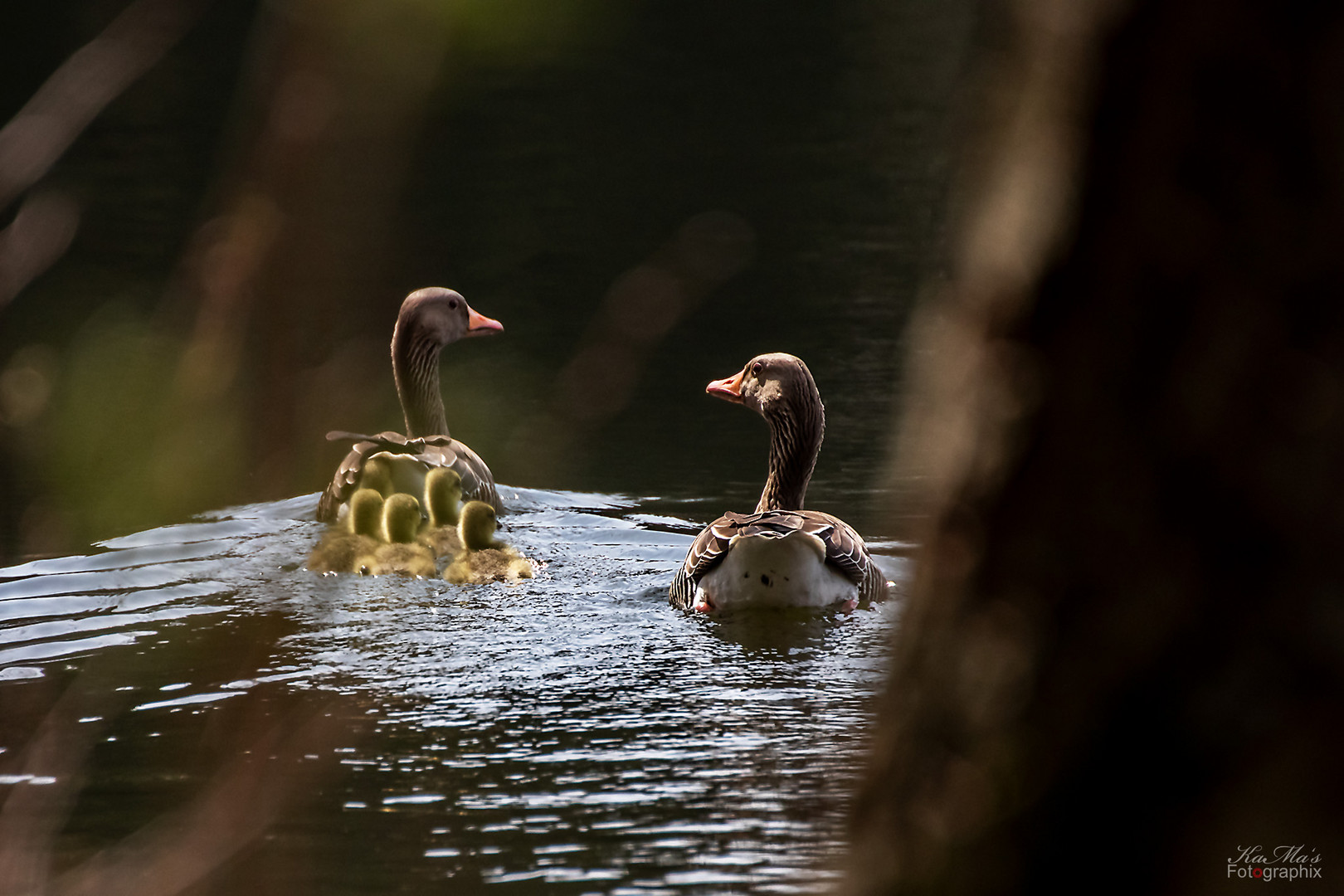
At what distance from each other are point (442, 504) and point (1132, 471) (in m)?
7.49

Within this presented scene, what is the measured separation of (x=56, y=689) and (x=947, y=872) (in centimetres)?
546

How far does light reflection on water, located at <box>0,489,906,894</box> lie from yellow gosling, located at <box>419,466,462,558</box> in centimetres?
55

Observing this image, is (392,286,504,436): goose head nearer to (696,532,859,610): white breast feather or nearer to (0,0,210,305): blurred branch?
(696,532,859,610): white breast feather

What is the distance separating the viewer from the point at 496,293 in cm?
1520

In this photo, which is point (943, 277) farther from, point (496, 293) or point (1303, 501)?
point (496, 293)

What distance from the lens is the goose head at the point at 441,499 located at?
859 cm

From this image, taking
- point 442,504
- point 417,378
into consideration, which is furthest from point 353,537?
point 417,378

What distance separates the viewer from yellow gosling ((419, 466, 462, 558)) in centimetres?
841

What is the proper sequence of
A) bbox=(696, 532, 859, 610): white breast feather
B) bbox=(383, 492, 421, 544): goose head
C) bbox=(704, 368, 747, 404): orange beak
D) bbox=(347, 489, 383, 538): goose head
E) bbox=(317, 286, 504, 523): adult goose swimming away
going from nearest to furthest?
bbox=(696, 532, 859, 610): white breast feather → bbox=(383, 492, 421, 544): goose head → bbox=(347, 489, 383, 538): goose head → bbox=(704, 368, 747, 404): orange beak → bbox=(317, 286, 504, 523): adult goose swimming away

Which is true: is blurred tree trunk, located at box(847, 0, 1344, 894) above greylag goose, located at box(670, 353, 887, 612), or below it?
above

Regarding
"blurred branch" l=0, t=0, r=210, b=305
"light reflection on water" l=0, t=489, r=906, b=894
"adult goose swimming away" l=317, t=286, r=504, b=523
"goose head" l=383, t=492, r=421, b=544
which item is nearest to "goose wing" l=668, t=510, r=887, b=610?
"light reflection on water" l=0, t=489, r=906, b=894

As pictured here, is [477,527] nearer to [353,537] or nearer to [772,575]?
[353,537]

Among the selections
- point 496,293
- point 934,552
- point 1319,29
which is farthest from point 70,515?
point 496,293

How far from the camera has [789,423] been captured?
8.81 meters
